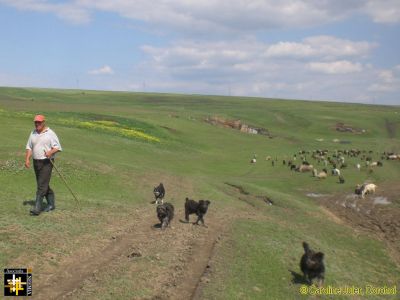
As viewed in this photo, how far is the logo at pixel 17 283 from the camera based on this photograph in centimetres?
1209

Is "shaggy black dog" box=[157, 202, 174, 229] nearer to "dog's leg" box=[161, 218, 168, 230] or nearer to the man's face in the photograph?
"dog's leg" box=[161, 218, 168, 230]

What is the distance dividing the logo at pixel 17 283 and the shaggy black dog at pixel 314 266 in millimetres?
9795

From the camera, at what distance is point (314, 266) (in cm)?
1684

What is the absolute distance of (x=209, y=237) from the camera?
20.7m

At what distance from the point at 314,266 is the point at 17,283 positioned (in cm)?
1025

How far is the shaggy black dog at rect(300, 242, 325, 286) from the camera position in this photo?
658 inches

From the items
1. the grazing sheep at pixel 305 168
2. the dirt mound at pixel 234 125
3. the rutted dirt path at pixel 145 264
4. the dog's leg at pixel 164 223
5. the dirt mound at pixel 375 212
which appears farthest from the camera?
the dirt mound at pixel 234 125

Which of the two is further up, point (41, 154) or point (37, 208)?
point (41, 154)

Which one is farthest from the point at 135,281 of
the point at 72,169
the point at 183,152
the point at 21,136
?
the point at 183,152

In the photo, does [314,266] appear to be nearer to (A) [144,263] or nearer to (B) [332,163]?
(A) [144,263]

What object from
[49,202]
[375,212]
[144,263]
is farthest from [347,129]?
[144,263]

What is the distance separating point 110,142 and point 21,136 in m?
11.4

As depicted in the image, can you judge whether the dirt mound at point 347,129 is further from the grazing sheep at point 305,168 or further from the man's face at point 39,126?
the man's face at point 39,126

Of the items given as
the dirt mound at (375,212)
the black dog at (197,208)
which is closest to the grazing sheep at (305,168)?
the dirt mound at (375,212)
